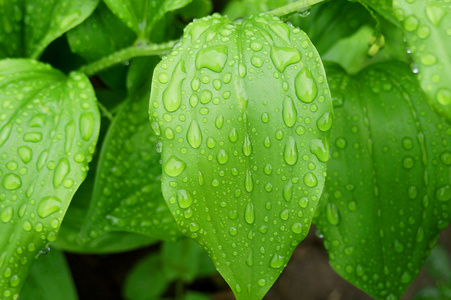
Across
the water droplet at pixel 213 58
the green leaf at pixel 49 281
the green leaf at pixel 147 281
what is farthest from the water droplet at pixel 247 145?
the green leaf at pixel 147 281

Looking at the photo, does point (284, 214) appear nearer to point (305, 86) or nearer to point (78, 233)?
point (305, 86)

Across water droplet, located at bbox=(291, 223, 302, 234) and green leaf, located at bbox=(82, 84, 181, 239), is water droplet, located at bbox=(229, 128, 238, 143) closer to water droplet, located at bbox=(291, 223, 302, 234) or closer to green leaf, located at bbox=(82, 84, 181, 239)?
water droplet, located at bbox=(291, 223, 302, 234)

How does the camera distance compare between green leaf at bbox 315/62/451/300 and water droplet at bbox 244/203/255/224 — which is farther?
green leaf at bbox 315/62/451/300

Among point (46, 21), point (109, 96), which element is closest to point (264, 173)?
point (46, 21)

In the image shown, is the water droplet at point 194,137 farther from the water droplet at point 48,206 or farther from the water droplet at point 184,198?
the water droplet at point 48,206

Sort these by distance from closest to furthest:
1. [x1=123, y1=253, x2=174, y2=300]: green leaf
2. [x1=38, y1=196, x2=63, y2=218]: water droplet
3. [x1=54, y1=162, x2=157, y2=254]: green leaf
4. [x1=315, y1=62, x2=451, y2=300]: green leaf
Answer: [x1=38, y1=196, x2=63, y2=218]: water droplet < [x1=315, y1=62, x2=451, y2=300]: green leaf < [x1=54, y1=162, x2=157, y2=254]: green leaf < [x1=123, y1=253, x2=174, y2=300]: green leaf

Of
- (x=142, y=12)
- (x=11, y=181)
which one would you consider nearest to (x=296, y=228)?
(x=11, y=181)

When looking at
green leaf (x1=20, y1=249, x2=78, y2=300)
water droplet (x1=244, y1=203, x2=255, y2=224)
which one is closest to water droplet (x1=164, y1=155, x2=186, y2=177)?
water droplet (x1=244, y1=203, x2=255, y2=224)
